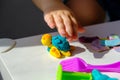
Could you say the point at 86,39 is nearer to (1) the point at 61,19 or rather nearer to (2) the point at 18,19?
(1) the point at 61,19

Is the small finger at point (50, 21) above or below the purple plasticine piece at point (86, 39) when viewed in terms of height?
above

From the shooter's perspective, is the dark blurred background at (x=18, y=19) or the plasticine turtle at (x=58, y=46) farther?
the dark blurred background at (x=18, y=19)

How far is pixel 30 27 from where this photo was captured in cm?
106

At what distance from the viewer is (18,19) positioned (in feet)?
3.37

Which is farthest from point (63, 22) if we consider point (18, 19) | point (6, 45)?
point (18, 19)

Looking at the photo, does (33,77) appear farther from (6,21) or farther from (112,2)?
(6,21)

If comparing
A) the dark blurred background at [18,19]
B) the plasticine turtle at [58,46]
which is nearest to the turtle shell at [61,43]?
the plasticine turtle at [58,46]

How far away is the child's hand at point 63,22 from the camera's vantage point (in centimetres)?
43

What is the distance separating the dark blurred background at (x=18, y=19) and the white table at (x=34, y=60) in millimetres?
505

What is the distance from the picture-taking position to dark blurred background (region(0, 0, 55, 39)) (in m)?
0.99

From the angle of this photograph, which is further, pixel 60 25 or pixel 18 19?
pixel 18 19

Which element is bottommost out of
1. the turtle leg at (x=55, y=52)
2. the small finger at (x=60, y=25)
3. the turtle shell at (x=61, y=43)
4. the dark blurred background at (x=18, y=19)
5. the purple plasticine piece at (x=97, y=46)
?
the dark blurred background at (x=18, y=19)

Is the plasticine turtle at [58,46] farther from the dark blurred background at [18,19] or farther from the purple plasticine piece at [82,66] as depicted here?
the dark blurred background at [18,19]

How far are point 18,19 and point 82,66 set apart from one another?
0.67 meters
